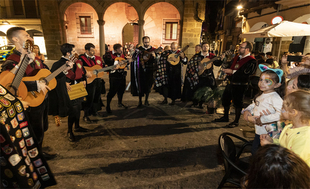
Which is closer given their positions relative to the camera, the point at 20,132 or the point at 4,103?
the point at 4,103

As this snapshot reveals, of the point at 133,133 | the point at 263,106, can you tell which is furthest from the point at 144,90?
the point at 263,106

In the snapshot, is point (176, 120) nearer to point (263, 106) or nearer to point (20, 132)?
point (263, 106)

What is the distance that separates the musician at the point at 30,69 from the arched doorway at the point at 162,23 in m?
15.7

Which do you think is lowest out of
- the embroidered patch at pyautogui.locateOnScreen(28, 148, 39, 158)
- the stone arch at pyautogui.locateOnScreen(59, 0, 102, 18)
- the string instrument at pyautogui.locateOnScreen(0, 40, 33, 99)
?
the embroidered patch at pyautogui.locateOnScreen(28, 148, 39, 158)

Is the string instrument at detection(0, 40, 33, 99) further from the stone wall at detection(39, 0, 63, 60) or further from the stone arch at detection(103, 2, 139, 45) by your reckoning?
the stone arch at detection(103, 2, 139, 45)

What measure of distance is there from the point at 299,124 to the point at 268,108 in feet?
2.76

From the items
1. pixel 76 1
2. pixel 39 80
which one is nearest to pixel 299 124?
pixel 39 80

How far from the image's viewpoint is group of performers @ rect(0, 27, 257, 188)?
8.30 feet

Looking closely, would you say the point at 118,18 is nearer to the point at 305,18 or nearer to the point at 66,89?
the point at 305,18

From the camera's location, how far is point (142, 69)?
19.2ft

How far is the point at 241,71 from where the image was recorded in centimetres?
425

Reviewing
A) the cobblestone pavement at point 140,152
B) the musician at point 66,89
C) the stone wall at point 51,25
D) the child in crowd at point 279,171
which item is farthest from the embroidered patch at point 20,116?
the stone wall at point 51,25

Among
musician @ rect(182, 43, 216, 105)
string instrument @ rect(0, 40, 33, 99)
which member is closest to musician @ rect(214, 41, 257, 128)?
musician @ rect(182, 43, 216, 105)

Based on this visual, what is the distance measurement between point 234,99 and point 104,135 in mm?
3398
